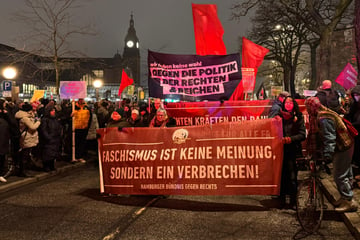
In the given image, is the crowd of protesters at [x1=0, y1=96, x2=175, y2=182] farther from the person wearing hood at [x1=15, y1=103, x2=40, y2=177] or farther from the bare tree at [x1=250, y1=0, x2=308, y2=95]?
the bare tree at [x1=250, y1=0, x2=308, y2=95]

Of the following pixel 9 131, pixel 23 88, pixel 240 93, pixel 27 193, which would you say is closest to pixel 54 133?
pixel 9 131

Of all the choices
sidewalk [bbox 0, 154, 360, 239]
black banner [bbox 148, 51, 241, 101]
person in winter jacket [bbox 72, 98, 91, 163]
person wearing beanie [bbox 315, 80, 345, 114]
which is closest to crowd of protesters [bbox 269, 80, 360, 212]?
sidewalk [bbox 0, 154, 360, 239]

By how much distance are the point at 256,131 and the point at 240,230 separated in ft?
5.35

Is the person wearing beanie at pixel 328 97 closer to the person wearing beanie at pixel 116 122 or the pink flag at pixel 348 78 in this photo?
the person wearing beanie at pixel 116 122

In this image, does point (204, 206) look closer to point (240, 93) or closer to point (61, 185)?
point (61, 185)

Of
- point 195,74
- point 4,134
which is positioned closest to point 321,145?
point 195,74

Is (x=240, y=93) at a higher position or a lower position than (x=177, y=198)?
higher

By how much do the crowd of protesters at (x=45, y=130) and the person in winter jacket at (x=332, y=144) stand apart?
9.35ft

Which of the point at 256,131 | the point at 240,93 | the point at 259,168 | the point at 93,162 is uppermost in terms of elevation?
the point at 240,93

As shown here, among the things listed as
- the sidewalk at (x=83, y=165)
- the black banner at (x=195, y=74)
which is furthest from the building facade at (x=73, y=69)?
the black banner at (x=195, y=74)

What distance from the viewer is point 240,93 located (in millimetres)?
10008

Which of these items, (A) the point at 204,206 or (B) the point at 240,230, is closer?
(B) the point at 240,230

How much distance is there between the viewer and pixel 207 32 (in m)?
10.8

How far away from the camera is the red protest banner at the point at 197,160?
5.93 metres
